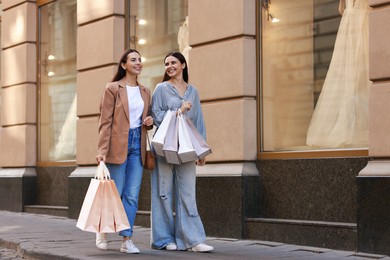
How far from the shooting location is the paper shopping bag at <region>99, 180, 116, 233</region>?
6996 mm

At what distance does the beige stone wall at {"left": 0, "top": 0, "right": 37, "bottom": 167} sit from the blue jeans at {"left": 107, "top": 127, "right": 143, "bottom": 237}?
6606mm

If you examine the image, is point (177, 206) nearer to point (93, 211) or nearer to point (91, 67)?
point (93, 211)

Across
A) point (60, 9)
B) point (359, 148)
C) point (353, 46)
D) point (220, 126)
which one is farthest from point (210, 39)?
point (60, 9)

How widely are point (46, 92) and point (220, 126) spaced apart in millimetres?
5655

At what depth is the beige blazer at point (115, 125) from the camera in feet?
23.8

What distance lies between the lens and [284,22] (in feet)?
29.9

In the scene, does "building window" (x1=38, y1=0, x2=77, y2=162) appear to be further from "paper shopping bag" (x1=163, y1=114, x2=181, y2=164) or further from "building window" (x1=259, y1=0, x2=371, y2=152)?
"paper shopping bag" (x1=163, y1=114, x2=181, y2=164)

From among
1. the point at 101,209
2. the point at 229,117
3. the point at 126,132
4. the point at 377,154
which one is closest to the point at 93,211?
the point at 101,209

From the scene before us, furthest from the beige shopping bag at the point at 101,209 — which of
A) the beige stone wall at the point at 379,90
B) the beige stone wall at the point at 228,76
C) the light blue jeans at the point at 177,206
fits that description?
the beige stone wall at the point at 379,90

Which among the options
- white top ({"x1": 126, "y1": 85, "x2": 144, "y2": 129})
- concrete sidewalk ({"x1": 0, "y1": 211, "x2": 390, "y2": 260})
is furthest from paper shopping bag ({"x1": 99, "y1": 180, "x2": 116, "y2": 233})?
white top ({"x1": 126, "y1": 85, "x2": 144, "y2": 129})

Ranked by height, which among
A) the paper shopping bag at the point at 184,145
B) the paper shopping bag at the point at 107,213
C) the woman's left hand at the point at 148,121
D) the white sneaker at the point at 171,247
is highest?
the woman's left hand at the point at 148,121

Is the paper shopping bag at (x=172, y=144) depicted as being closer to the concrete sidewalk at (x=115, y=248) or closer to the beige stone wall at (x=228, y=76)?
the concrete sidewalk at (x=115, y=248)

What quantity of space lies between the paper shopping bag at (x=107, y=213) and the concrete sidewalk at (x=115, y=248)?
27 centimetres

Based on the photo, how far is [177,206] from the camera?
751cm
